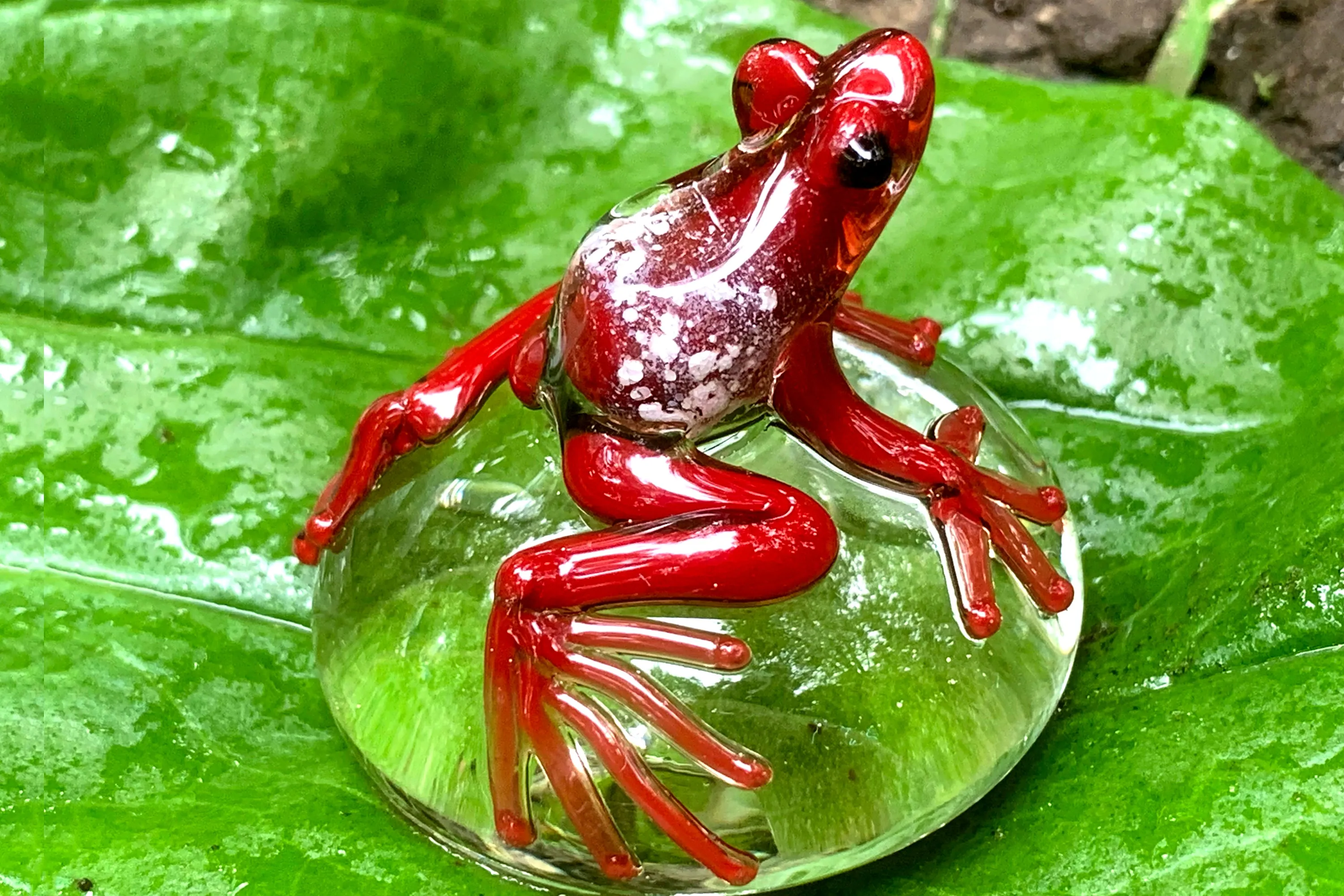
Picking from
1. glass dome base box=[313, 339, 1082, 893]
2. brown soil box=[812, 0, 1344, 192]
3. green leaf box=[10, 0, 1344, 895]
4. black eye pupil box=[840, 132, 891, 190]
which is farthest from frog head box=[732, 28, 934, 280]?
brown soil box=[812, 0, 1344, 192]

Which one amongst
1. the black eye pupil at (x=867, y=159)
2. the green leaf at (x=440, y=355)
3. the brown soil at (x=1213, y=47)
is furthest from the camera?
the brown soil at (x=1213, y=47)

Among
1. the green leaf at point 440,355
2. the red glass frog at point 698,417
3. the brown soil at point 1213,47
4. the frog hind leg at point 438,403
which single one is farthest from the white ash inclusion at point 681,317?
the brown soil at point 1213,47

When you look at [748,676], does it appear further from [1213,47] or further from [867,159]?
[1213,47]

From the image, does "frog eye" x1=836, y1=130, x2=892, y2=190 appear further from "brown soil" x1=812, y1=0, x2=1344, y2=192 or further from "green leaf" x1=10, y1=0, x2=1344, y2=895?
"brown soil" x1=812, y1=0, x2=1344, y2=192

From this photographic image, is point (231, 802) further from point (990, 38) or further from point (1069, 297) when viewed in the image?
point (990, 38)

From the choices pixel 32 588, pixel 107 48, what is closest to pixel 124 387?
pixel 32 588

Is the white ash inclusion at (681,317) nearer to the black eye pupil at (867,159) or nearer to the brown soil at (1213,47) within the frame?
the black eye pupil at (867,159)
